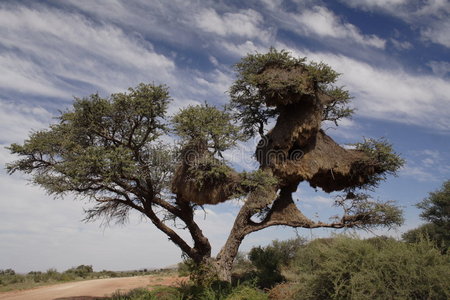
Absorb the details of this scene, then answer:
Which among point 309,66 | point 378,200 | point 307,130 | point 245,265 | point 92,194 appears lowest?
point 245,265

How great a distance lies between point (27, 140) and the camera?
17.5m

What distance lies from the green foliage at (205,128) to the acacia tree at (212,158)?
5 cm

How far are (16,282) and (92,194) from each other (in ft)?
47.7

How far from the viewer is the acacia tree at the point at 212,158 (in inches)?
651

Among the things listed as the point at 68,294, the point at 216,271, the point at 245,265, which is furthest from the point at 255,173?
the point at 245,265

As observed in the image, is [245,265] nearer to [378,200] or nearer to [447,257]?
[378,200]

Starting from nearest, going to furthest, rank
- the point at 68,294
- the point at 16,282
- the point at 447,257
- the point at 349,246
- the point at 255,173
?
the point at 447,257, the point at 349,246, the point at 255,173, the point at 68,294, the point at 16,282

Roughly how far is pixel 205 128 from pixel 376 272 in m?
9.58

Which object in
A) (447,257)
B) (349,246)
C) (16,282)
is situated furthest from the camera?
(16,282)

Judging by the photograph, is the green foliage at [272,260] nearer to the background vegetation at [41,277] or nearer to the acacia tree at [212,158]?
the acacia tree at [212,158]

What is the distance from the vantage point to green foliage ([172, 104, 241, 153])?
16.5m

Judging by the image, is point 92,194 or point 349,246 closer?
point 349,246

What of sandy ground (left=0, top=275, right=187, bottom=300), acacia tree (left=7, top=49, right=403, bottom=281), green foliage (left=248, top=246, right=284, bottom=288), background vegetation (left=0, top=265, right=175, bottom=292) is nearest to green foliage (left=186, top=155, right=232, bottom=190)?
acacia tree (left=7, top=49, right=403, bottom=281)

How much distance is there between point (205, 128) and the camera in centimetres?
1644
